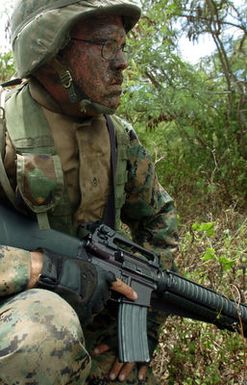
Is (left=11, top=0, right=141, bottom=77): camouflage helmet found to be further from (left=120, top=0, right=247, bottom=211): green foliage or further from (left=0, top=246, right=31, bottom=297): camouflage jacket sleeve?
(left=120, top=0, right=247, bottom=211): green foliage

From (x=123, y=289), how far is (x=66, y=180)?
1.92 ft

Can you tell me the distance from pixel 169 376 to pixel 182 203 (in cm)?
284

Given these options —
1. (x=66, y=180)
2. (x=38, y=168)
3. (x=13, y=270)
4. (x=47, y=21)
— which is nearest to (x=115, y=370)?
(x=13, y=270)

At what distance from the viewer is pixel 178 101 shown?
5.73 meters

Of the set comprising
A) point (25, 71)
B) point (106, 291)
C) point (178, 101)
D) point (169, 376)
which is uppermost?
point (25, 71)

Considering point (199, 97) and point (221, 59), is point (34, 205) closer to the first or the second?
point (199, 97)

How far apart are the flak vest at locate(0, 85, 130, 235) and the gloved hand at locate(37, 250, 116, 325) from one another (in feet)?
0.74

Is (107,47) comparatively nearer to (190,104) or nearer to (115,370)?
(115,370)

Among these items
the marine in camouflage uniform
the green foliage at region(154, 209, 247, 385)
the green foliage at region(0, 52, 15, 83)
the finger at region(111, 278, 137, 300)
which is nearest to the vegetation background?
the green foliage at region(0, 52, 15, 83)

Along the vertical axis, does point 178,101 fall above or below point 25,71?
below

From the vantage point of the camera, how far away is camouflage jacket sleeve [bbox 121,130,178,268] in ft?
10.0

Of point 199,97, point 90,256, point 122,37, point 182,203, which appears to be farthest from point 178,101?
point 90,256

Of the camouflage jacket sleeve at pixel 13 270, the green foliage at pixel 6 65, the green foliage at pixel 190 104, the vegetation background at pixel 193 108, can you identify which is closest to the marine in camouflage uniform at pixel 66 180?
the camouflage jacket sleeve at pixel 13 270

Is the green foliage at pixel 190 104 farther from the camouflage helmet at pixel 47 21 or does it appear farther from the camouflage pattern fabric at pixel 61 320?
the camouflage helmet at pixel 47 21
